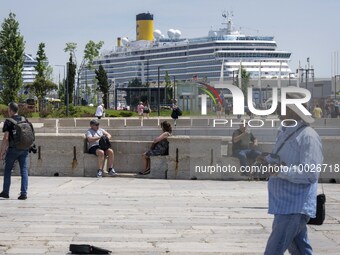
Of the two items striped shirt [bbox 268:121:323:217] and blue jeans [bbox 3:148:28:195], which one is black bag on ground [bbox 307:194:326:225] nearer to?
striped shirt [bbox 268:121:323:217]

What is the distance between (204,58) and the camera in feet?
457

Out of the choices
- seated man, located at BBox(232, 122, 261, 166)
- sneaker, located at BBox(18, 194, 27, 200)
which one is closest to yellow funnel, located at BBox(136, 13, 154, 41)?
seated man, located at BBox(232, 122, 261, 166)

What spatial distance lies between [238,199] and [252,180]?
4.13 meters

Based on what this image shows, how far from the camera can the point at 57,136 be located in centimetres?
2027

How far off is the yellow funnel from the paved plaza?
172835 mm

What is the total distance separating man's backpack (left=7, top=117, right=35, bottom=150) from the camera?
568 inches

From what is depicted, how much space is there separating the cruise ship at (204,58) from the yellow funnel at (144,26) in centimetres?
2350

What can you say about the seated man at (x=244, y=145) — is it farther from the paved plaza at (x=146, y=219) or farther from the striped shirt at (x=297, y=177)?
the striped shirt at (x=297, y=177)

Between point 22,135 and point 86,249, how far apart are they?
547 cm

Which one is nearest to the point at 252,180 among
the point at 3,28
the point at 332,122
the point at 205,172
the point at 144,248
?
the point at 205,172

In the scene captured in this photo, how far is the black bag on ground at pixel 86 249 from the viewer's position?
9320mm

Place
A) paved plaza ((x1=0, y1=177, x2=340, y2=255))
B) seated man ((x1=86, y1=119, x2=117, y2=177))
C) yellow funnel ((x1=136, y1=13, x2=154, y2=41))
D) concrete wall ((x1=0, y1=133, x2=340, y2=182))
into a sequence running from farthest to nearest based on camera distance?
yellow funnel ((x1=136, y1=13, x2=154, y2=41)) < seated man ((x1=86, y1=119, x2=117, y2=177)) < concrete wall ((x1=0, y1=133, x2=340, y2=182)) < paved plaza ((x1=0, y1=177, x2=340, y2=255))

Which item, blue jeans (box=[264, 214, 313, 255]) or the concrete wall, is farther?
the concrete wall

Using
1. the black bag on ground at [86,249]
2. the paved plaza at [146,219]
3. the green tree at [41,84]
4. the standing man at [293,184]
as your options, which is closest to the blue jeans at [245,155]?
the paved plaza at [146,219]
